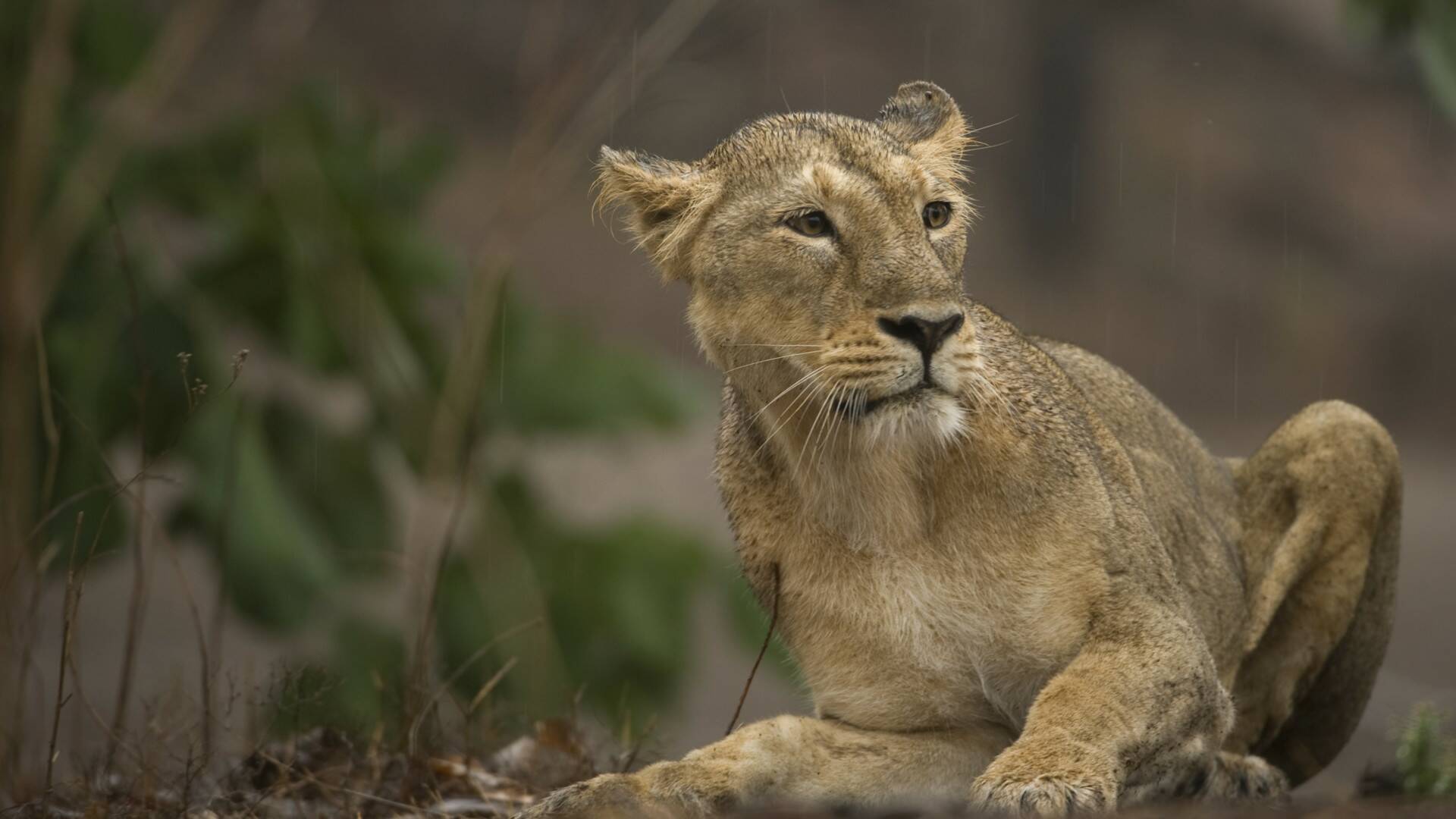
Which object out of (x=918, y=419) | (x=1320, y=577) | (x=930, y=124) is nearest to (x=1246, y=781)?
(x=1320, y=577)

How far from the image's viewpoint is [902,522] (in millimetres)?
5180

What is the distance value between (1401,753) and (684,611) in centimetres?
559

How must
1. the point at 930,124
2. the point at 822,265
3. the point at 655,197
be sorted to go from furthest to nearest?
the point at 930,124
the point at 655,197
the point at 822,265

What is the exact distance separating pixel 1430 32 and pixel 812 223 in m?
4.78

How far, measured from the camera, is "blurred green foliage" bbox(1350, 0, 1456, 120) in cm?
829

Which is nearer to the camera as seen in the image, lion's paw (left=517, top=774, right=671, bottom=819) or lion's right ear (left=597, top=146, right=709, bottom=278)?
lion's paw (left=517, top=774, right=671, bottom=819)

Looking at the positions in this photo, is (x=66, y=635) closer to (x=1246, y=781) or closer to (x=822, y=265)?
(x=822, y=265)

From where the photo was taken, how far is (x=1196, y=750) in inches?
203

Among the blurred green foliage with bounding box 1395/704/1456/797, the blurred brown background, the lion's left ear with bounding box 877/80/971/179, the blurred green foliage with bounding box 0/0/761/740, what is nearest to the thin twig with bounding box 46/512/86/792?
the lion's left ear with bounding box 877/80/971/179

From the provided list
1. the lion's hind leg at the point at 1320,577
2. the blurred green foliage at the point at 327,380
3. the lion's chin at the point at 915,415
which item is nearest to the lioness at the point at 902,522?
the lion's chin at the point at 915,415

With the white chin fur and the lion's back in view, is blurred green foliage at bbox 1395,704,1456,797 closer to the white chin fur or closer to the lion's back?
the lion's back

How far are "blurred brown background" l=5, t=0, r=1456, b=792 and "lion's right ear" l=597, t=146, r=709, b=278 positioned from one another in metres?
14.6

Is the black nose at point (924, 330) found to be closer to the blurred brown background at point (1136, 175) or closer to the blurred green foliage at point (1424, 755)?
the blurred green foliage at point (1424, 755)

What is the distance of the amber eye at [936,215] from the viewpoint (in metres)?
5.32
